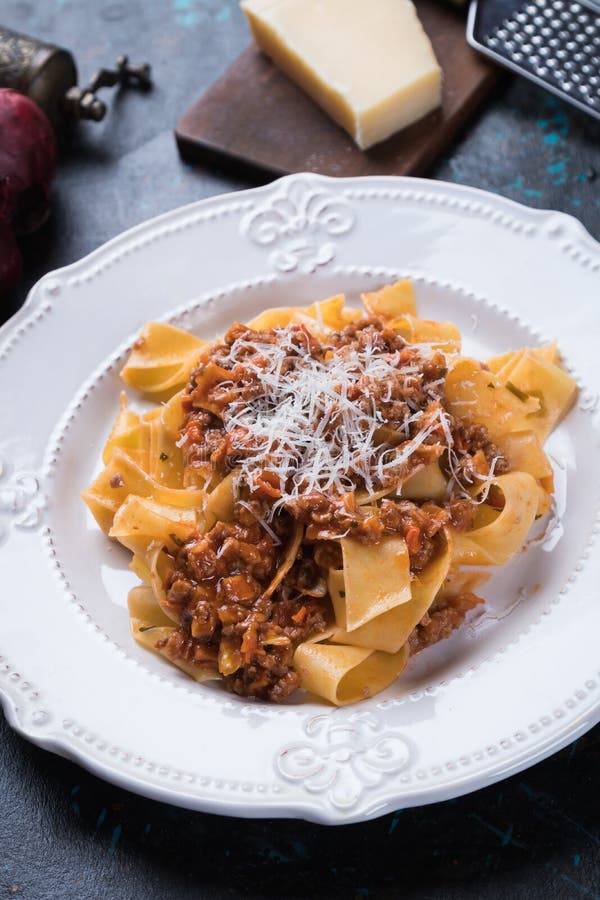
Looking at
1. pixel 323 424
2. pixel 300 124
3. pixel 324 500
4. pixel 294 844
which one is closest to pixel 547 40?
pixel 300 124

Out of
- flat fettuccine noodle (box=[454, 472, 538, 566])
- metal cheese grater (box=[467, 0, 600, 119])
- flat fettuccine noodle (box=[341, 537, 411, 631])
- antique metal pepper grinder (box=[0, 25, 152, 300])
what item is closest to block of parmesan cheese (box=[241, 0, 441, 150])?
metal cheese grater (box=[467, 0, 600, 119])

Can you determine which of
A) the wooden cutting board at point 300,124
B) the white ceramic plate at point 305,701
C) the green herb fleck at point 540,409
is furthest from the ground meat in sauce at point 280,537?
the wooden cutting board at point 300,124

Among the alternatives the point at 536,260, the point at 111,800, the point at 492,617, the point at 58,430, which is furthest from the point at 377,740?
the point at 536,260

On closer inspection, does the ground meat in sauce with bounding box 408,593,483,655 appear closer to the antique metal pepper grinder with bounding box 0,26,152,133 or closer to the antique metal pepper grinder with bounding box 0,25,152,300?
the antique metal pepper grinder with bounding box 0,25,152,300

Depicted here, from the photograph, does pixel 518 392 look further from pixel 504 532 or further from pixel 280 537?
pixel 280 537

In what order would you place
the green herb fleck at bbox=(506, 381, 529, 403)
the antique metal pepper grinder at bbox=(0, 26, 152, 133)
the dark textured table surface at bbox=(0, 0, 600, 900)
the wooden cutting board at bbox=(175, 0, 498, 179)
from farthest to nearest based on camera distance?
1. the antique metal pepper grinder at bbox=(0, 26, 152, 133)
2. the wooden cutting board at bbox=(175, 0, 498, 179)
3. the green herb fleck at bbox=(506, 381, 529, 403)
4. the dark textured table surface at bbox=(0, 0, 600, 900)

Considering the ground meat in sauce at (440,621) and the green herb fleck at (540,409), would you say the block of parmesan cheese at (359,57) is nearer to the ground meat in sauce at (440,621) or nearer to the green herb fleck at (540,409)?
the green herb fleck at (540,409)
